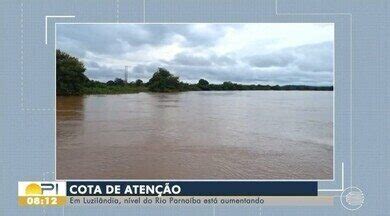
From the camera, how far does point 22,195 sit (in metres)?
3.85

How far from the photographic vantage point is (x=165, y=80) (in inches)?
237

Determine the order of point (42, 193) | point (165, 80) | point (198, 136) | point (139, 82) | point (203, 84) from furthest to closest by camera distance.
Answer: point (165, 80)
point (139, 82)
point (198, 136)
point (203, 84)
point (42, 193)

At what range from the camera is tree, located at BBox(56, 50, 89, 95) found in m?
5.42

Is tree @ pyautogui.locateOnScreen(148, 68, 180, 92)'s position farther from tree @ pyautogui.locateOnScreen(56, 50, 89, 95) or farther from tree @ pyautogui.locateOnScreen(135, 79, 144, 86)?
tree @ pyautogui.locateOnScreen(56, 50, 89, 95)

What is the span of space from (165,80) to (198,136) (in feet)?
2.88

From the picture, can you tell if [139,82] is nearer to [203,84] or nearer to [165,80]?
[165,80]

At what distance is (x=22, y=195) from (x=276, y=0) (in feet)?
8.52

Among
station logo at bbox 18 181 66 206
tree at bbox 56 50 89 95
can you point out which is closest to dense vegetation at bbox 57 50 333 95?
tree at bbox 56 50 89 95

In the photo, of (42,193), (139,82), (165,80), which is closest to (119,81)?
(139,82)

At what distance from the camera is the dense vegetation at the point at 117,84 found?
5.42 metres

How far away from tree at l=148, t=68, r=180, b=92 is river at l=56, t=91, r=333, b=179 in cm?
30

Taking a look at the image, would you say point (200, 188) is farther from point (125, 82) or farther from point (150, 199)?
point (125, 82)

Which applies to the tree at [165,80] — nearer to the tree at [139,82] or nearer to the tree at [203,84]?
the tree at [139,82]

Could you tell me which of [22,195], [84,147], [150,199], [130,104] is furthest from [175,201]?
[130,104]
